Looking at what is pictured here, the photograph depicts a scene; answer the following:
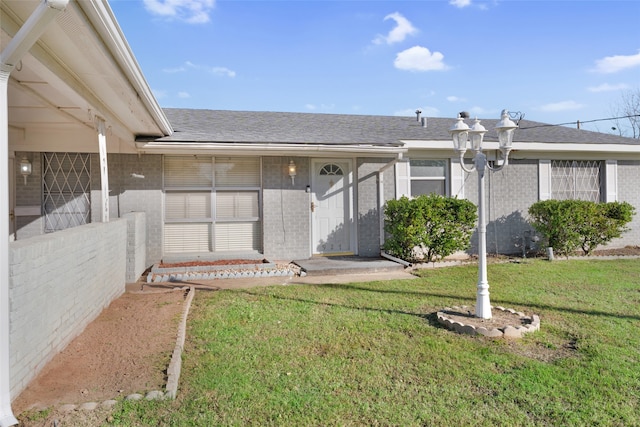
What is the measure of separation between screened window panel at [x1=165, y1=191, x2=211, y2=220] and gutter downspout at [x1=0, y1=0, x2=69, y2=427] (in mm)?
5917

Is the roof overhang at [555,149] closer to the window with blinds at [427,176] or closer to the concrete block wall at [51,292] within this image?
the window with blinds at [427,176]

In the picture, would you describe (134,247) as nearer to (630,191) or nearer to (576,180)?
(576,180)

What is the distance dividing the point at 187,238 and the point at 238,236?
40.9 inches

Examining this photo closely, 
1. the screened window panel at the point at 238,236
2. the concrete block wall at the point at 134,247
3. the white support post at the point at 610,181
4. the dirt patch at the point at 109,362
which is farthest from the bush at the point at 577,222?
the concrete block wall at the point at 134,247

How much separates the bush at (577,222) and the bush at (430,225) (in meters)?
2.01

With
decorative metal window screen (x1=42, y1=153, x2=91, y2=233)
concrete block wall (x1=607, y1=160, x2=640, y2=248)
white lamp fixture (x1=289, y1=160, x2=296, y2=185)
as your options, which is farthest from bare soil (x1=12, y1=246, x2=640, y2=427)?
concrete block wall (x1=607, y1=160, x2=640, y2=248)

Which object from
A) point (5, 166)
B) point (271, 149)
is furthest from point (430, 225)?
point (5, 166)

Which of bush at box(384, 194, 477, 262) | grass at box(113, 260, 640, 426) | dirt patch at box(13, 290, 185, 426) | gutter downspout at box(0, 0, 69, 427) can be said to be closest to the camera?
gutter downspout at box(0, 0, 69, 427)

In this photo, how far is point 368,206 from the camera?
925cm

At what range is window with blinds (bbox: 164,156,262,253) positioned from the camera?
8586mm

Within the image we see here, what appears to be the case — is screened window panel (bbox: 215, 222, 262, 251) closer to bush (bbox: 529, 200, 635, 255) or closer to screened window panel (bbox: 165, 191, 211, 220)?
screened window panel (bbox: 165, 191, 211, 220)

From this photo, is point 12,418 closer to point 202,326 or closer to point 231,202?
point 202,326

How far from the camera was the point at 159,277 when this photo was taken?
6.94 meters

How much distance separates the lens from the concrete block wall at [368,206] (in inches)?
363
